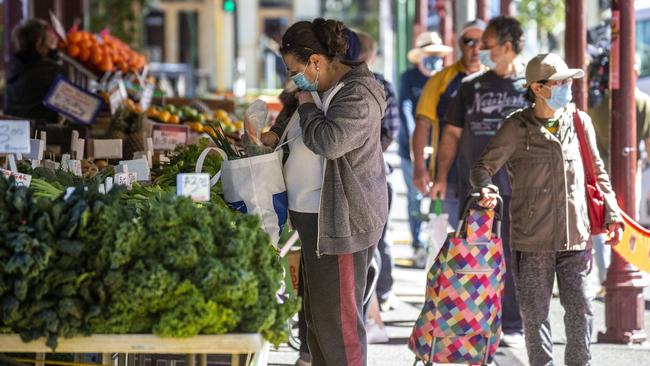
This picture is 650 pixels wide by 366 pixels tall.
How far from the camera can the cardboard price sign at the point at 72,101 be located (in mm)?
7961

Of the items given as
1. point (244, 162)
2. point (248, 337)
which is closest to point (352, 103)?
point (244, 162)

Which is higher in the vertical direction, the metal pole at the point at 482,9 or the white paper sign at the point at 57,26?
the metal pole at the point at 482,9

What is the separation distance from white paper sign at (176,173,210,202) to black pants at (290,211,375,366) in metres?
0.82

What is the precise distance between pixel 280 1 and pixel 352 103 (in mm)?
38414

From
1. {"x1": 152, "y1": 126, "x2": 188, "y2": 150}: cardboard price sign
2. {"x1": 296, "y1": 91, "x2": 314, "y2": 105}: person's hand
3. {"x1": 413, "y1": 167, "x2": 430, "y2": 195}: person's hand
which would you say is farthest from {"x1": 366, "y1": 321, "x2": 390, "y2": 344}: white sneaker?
{"x1": 296, "y1": 91, "x2": 314, "y2": 105}: person's hand

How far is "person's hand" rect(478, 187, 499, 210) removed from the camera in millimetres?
5680

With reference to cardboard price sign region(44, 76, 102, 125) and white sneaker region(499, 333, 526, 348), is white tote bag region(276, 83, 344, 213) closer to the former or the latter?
white sneaker region(499, 333, 526, 348)

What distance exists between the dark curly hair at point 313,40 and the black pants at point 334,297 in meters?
0.67

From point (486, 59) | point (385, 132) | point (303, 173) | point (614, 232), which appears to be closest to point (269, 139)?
point (303, 173)

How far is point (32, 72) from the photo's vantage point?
9.04 m

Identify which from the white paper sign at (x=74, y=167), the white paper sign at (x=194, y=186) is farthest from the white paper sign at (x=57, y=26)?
the white paper sign at (x=194, y=186)

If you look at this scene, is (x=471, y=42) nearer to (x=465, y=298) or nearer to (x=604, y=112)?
(x=604, y=112)

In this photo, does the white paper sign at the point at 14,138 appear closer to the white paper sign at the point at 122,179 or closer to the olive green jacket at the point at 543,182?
the white paper sign at the point at 122,179

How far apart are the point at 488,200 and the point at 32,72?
180 inches
